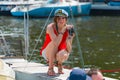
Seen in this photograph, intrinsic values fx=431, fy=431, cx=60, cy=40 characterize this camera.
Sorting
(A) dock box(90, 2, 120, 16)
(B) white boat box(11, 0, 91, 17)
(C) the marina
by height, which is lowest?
(A) dock box(90, 2, 120, 16)

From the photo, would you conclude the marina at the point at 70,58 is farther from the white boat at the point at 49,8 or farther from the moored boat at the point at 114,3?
the moored boat at the point at 114,3

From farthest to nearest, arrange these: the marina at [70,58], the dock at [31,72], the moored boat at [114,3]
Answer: the moored boat at [114,3] < the marina at [70,58] < the dock at [31,72]

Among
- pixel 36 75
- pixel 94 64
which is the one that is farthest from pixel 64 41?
pixel 94 64

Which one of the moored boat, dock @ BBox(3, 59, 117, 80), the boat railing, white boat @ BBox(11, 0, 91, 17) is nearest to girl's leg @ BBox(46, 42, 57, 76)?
dock @ BBox(3, 59, 117, 80)

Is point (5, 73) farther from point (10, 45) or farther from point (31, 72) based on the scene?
point (10, 45)

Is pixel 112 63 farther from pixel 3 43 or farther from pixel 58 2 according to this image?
pixel 58 2

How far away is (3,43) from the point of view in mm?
10203

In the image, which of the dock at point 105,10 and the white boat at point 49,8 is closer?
the white boat at point 49,8

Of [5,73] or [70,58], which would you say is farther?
[70,58]

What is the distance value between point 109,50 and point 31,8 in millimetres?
28030

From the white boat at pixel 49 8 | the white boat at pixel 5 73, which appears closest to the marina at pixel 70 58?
the white boat at pixel 5 73

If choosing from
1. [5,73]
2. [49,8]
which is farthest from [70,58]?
[49,8]

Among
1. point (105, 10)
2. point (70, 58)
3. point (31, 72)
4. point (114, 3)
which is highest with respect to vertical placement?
point (31, 72)

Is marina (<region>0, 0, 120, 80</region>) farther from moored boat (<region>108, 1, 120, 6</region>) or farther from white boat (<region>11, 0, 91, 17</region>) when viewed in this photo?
moored boat (<region>108, 1, 120, 6</region>)
